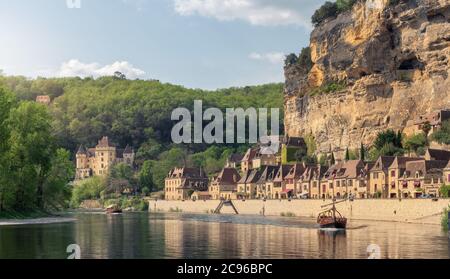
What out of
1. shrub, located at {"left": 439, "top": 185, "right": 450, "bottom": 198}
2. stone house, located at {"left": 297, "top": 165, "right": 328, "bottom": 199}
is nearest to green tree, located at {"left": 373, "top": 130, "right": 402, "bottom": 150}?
stone house, located at {"left": 297, "top": 165, "right": 328, "bottom": 199}

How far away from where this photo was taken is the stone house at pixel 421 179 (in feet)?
250

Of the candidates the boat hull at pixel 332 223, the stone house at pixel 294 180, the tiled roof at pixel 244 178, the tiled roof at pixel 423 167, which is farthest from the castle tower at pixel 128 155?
the boat hull at pixel 332 223

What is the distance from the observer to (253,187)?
11800 centimetres

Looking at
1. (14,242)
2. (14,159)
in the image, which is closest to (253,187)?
(14,159)

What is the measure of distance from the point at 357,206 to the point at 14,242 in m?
42.6

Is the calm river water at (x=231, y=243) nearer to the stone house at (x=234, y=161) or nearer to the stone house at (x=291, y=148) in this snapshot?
the stone house at (x=291, y=148)

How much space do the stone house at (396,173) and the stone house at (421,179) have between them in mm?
399

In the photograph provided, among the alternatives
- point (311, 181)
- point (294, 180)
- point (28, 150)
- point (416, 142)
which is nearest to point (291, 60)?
point (294, 180)

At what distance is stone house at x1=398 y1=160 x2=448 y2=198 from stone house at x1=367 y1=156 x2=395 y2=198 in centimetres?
235

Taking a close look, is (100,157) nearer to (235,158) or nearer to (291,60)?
(235,158)

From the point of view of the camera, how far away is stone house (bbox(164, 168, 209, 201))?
5182 inches

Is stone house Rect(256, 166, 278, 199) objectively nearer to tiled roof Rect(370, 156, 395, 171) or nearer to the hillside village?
the hillside village

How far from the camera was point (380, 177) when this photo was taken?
8581cm

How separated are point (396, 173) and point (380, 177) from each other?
3.17m
